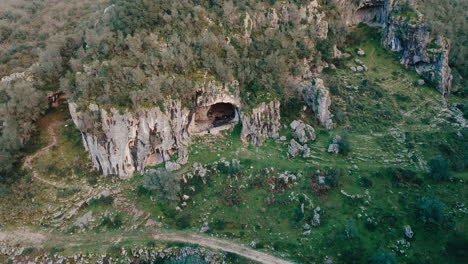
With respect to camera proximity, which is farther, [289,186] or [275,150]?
[275,150]

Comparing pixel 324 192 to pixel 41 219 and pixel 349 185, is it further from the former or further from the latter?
pixel 41 219

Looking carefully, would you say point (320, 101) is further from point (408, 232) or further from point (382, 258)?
point (382, 258)

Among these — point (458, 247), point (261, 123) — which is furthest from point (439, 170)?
point (261, 123)

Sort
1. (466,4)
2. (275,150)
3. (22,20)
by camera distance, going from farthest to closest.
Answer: (22,20) < (466,4) < (275,150)

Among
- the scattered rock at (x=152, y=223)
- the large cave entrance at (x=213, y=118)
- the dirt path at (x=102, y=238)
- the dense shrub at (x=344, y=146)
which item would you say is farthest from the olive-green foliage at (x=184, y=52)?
the dirt path at (x=102, y=238)

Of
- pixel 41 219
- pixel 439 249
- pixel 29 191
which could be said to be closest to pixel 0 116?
pixel 29 191

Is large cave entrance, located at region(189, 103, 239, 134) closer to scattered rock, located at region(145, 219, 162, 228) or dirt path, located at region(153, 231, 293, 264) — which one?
scattered rock, located at region(145, 219, 162, 228)

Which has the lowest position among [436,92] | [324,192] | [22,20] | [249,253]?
[249,253]
